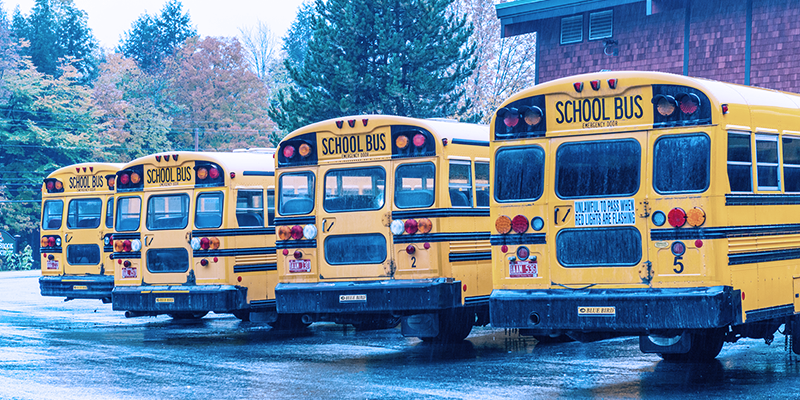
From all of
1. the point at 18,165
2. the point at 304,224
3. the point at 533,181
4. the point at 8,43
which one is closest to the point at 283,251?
the point at 304,224

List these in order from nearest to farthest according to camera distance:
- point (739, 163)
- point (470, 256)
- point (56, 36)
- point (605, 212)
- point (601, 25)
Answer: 1. point (739, 163)
2. point (605, 212)
3. point (470, 256)
4. point (601, 25)
5. point (56, 36)

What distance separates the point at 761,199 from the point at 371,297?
4312mm

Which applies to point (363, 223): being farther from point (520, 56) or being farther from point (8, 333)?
point (520, 56)

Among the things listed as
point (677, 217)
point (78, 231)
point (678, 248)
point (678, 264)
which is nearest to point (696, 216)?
point (677, 217)

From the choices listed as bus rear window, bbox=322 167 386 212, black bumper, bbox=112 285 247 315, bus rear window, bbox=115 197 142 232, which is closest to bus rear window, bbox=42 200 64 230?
bus rear window, bbox=115 197 142 232

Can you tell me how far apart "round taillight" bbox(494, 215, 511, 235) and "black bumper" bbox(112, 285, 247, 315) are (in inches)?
209

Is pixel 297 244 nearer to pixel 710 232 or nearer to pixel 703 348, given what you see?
pixel 703 348

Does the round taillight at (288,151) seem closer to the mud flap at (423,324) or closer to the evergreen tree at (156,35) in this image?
the mud flap at (423,324)

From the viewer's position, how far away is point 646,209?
8.92 meters

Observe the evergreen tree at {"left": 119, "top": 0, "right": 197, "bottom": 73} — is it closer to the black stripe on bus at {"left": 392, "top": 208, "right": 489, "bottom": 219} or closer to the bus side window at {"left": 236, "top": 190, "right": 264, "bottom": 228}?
the bus side window at {"left": 236, "top": 190, "right": 264, "bottom": 228}

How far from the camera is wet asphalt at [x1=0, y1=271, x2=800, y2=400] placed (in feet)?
29.2

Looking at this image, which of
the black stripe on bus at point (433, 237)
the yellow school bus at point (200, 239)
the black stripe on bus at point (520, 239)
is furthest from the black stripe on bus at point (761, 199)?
the yellow school bus at point (200, 239)

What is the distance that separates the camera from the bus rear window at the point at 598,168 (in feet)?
29.7

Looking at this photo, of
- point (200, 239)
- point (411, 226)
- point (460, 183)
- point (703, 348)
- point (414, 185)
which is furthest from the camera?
point (200, 239)
